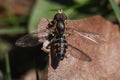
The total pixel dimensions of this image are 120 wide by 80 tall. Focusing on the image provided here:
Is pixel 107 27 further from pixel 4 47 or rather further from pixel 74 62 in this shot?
pixel 4 47

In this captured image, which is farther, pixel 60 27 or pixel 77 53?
pixel 60 27

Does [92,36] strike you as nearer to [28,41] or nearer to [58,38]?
[58,38]

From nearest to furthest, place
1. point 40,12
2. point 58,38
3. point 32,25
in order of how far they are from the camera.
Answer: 1. point 58,38
2. point 32,25
3. point 40,12

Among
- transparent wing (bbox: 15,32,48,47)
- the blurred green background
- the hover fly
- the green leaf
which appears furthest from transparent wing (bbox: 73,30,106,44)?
the green leaf

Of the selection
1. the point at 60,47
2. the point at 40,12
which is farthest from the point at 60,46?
the point at 40,12

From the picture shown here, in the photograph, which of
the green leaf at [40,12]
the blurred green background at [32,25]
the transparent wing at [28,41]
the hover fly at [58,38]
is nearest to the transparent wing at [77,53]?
the hover fly at [58,38]

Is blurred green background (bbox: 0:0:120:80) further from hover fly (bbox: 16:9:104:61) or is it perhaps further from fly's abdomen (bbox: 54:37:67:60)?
fly's abdomen (bbox: 54:37:67:60)

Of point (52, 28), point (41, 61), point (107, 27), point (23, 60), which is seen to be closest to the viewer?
point (52, 28)

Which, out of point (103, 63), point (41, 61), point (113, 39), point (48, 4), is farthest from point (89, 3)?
point (103, 63)
